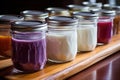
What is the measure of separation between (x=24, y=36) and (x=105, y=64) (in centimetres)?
32

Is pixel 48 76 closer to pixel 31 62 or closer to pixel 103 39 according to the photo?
pixel 31 62

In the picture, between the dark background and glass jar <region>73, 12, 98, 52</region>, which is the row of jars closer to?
glass jar <region>73, 12, 98, 52</region>

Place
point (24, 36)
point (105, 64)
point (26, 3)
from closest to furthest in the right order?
point (24, 36) < point (105, 64) < point (26, 3)

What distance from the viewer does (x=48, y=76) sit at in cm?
62

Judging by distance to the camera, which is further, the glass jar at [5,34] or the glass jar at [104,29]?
the glass jar at [104,29]

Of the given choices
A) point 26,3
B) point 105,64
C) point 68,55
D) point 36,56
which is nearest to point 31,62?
point 36,56

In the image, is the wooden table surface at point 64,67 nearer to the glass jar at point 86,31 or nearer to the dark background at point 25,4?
the glass jar at point 86,31

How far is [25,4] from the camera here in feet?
4.09

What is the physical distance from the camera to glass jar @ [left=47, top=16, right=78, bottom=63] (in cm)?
66

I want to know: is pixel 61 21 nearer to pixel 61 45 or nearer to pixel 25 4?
pixel 61 45

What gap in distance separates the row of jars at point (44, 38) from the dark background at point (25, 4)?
1.55ft

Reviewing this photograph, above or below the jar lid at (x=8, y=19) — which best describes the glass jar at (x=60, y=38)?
below

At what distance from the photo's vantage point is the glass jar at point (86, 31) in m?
0.76

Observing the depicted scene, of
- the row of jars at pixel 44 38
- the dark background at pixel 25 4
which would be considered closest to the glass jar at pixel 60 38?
the row of jars at pixel 44 38
